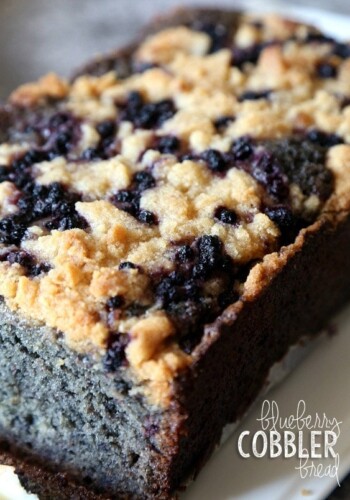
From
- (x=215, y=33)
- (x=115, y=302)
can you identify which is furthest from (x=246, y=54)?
(x=115, y=302)

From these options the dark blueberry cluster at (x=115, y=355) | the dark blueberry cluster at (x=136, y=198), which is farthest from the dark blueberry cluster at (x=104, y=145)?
the dark blueberry cluster at (x=115, y=355)

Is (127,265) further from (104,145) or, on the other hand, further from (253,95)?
(253,95)

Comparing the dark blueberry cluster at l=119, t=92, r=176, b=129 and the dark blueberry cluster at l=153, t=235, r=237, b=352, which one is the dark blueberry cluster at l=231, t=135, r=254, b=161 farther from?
the dark blueberry cluster at l=153, t=235, r=237, b=352

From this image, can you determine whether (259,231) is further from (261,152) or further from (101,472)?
(101,472)

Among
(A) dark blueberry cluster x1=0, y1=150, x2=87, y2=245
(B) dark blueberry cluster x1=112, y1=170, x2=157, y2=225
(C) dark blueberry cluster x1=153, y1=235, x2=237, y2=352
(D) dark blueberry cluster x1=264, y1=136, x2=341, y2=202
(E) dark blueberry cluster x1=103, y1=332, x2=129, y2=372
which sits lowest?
(A) dark blueberry cluster x1=0, y1=150, x2=87, y2=245

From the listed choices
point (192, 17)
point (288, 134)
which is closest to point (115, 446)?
point (288, 134)

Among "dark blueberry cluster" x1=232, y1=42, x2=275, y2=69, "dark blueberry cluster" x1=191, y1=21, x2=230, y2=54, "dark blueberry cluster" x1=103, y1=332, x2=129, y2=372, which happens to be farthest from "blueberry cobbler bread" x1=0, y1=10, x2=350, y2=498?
"dark blueberry cluster" x1=191, y1=21, x2=230, y2=54
